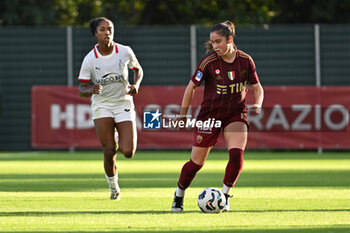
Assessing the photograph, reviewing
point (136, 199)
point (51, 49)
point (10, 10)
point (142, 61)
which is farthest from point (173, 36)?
point (136, 199)

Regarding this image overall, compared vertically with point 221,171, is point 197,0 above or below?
above

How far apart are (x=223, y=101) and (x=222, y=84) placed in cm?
19

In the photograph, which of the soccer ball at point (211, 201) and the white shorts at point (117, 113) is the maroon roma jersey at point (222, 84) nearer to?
the soccer ball at point (211, 201)

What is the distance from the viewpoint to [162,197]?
39.7ft

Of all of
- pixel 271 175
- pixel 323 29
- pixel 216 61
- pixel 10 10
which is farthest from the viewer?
pixel 10 10

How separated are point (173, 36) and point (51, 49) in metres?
3.53

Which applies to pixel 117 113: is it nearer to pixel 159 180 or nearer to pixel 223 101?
pixel 223 101

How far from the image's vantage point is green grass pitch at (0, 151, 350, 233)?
8852 millimetres

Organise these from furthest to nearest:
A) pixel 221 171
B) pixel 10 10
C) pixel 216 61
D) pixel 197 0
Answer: pixel 197 0
pixel 10 10
pixel 221 171
pixel 216 61

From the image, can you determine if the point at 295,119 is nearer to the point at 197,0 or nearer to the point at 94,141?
the point at 94,141

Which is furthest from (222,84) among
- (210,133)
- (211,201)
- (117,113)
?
(117,113)

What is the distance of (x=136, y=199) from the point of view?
1177 centimetres

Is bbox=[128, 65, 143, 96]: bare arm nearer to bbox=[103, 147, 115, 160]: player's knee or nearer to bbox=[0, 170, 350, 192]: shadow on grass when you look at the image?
bbox=[103, 147, 115, 160]: player's knee

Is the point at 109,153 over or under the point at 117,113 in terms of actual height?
under
